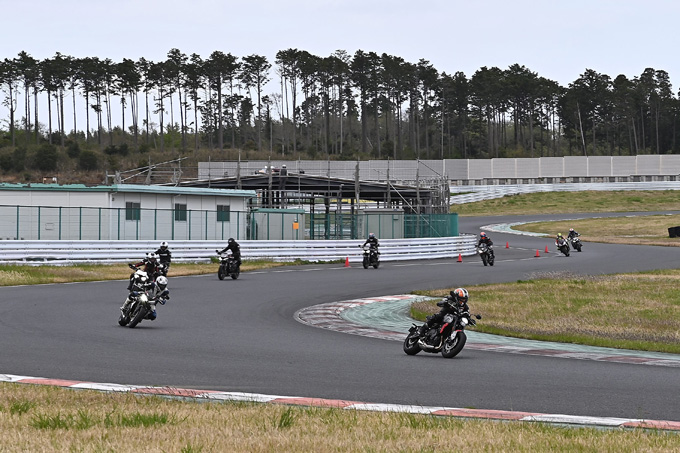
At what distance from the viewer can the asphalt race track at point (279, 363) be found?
1002 centimetres

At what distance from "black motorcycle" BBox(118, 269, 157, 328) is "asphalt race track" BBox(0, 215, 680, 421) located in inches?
11.0

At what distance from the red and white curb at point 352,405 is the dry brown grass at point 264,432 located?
1.23ft

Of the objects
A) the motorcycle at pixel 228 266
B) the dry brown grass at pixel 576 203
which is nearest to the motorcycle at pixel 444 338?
the motorcycle at pixel 228 266

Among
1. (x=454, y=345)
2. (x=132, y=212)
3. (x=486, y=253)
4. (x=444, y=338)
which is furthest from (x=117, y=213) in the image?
(x=454, y=345)

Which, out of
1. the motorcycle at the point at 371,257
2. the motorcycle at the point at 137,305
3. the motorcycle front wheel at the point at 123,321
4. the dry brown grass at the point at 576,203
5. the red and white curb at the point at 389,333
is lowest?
the red and white curb at the point at 389,333

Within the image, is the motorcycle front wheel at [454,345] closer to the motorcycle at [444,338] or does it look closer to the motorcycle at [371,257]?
the motorcycle at [444,338]

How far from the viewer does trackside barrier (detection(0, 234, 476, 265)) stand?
119 feet

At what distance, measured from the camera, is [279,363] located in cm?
1254

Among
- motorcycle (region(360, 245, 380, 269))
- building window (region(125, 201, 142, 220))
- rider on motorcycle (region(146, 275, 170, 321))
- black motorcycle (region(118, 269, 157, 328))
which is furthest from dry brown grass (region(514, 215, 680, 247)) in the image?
black motorcycle (region(118, 269, 157, 328))

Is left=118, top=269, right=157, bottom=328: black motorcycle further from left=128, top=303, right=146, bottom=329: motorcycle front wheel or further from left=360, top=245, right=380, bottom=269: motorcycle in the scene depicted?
left=360, top=245, right=380, bottom=269: motorcycle

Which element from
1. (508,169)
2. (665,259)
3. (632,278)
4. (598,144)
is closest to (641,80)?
(598,144)

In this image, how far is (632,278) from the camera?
103 feet

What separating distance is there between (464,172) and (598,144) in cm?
5731

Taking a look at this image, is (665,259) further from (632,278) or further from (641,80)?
(641,80)
